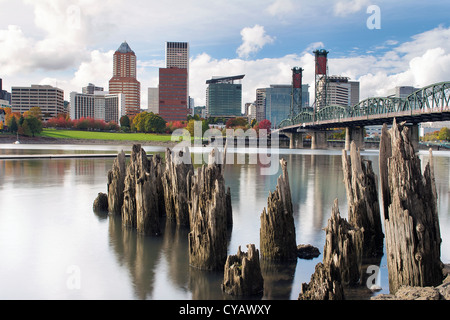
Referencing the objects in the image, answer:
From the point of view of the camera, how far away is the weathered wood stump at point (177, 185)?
16.5m

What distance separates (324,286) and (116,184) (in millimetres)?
12009

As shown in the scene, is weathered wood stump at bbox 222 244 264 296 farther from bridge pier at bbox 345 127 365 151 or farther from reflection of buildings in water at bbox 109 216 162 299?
bridge pier at bbox 345 127 365 151

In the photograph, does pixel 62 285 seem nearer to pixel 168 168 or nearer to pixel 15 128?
pixel 168 168

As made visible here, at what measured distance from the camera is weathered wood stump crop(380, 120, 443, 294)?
29.3 ft

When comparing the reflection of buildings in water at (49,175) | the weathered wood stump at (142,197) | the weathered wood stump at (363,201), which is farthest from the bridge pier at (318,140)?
the weathered wood stump at (363,201)

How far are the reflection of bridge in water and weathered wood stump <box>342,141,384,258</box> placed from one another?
2552cm

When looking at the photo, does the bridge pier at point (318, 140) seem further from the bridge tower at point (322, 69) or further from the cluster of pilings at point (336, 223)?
the cluster of pilings at point (336, 223)

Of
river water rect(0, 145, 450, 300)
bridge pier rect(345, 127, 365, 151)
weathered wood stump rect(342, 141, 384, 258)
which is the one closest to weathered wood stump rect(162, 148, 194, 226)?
river water rect(0, 145, 450, 300)

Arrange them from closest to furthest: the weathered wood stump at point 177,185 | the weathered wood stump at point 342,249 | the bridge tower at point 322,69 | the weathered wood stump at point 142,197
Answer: the weathered wood stump at point 342,249, the weathered wood stump at point 142,197, the weathered wood stump at point 177,185, the bridge tower at point 322,69

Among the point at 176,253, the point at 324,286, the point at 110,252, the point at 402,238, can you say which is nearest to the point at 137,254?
the point at 110,252

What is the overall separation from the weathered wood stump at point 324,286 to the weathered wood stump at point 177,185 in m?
7.97
